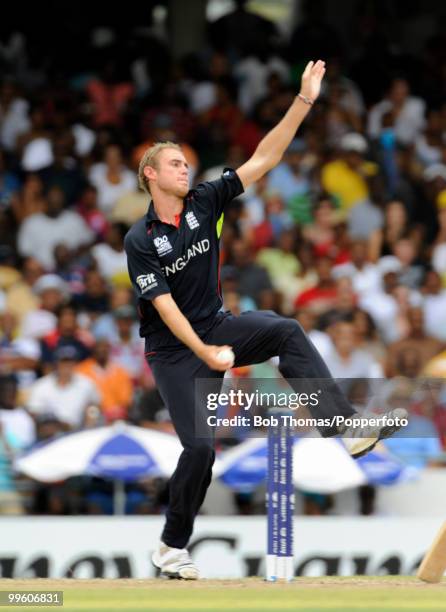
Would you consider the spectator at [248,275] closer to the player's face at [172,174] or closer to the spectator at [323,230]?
the spectator at [323,230]

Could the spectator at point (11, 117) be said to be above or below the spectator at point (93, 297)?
above

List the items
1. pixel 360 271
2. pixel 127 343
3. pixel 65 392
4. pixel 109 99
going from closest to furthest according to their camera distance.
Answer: pixel 65 392, pixel 127 343, pixel 360 271, pixel 109 99

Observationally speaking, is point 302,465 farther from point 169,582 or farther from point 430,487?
point 169,582

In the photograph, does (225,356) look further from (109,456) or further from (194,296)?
(109,456)

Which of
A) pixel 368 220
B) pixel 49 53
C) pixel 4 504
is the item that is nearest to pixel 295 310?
pixel 368 220

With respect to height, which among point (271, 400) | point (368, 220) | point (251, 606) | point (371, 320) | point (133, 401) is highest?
point (368, 220)

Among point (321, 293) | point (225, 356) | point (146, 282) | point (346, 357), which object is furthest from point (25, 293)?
point (225, 356)

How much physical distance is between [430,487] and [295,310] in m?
2.60

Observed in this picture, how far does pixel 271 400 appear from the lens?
27.6 feet

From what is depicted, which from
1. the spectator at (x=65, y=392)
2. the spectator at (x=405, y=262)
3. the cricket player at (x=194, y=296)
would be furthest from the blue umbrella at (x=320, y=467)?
the cricket player at (x=194, y=296)

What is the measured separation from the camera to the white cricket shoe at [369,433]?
8.31m

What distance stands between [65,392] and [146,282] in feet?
16.9

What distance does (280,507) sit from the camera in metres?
8.75

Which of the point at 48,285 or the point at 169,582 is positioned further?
the point at 48,285
